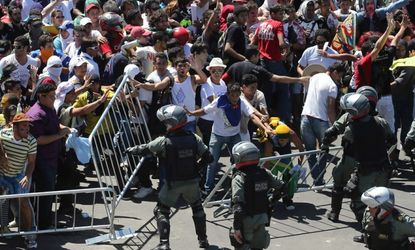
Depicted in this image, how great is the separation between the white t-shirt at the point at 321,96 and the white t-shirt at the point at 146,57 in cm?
234

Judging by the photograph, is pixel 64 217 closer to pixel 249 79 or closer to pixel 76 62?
pixel 76 62

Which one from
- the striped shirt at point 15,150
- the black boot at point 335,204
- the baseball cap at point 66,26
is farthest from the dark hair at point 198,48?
the striped shirt at point 15,150

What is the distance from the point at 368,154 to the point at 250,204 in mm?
2150

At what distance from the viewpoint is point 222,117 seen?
1281cm

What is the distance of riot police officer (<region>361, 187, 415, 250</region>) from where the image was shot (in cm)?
959

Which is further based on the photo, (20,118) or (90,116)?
(90,116)

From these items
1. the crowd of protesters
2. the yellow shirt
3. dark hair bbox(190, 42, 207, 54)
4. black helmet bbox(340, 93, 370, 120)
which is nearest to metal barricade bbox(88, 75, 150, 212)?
the yellow shirt

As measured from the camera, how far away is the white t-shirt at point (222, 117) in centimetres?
1281

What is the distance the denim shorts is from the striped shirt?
5cm

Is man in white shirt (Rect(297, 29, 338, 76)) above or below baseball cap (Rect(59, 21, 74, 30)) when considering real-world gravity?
below

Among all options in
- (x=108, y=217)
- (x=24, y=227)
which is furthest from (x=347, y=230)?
(x=24, y=227)

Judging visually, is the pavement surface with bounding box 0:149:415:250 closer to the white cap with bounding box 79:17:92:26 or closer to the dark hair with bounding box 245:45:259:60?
the dark hair with bounding box 245:45:259:60

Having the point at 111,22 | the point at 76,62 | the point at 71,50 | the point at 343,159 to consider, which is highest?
the point at 111,22

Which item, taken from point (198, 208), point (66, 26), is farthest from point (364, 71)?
point (66, 26)
